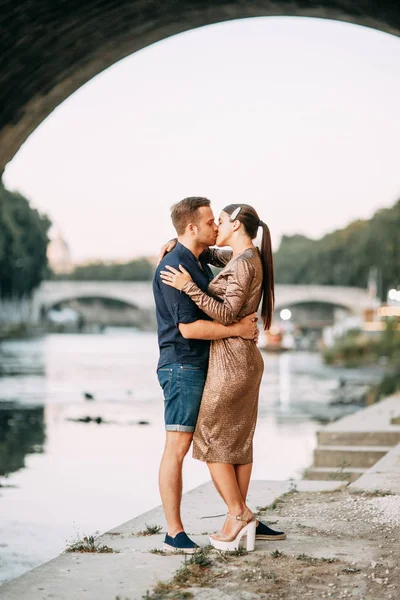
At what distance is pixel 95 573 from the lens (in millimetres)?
4625

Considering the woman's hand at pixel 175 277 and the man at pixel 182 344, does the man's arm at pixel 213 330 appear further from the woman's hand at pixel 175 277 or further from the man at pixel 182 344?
the woman's hand at pixel 175 277

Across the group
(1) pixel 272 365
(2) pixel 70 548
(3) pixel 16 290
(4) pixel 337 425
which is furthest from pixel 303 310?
(2) pixel 70 548

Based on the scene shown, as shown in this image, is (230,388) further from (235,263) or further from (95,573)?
(95,573)

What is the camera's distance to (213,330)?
4.81 metres

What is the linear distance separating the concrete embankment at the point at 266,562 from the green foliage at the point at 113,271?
443ft

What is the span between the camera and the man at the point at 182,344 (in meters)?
→ 4.83

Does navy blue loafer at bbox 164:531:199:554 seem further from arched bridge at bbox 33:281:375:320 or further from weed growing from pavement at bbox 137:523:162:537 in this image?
arched bridge at bbox 33:281:375:320

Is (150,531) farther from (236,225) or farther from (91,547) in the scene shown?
(236,225)

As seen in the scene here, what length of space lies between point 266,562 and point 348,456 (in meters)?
5.01

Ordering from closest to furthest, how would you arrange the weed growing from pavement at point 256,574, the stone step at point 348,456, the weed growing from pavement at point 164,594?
the weed growing from pavement at point 164,594, the weed growing from pavement at point 256,574, the stone step at point 348,456

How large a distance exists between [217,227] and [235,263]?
23cm

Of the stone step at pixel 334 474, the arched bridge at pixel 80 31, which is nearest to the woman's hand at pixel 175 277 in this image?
the arched bridge at pixel 80 31

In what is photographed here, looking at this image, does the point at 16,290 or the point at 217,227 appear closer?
the point at 217,227

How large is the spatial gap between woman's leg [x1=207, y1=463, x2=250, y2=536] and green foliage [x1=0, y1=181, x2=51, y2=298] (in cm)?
5368
